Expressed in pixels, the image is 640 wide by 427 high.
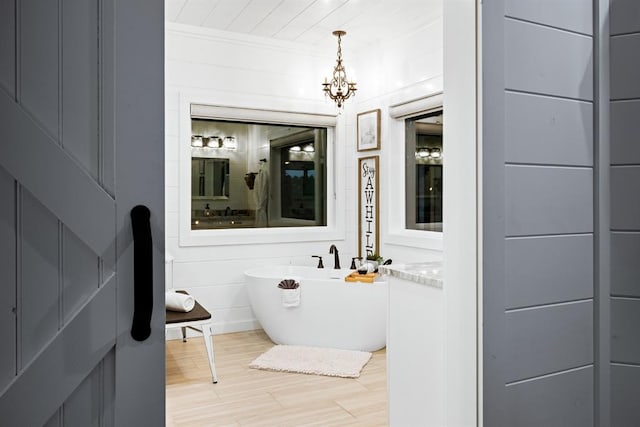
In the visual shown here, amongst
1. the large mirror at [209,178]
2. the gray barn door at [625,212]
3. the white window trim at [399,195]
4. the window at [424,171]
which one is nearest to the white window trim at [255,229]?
the large mirror at [209,178]

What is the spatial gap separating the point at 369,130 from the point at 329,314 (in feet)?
5.91

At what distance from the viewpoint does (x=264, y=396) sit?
10.3ft

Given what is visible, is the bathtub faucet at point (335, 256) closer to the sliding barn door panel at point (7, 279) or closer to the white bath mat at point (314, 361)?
the white bath mat at point (314, 361)

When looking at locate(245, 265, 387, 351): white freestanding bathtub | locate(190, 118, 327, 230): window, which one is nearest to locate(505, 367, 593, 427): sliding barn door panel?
locate(245, 265, 387, 351): white freestanding bathtub

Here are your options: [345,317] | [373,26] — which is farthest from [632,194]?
[373,26]

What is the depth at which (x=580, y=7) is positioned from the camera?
1766mm

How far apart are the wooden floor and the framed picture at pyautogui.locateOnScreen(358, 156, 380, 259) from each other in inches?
49.9

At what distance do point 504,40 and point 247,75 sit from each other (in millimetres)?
3374

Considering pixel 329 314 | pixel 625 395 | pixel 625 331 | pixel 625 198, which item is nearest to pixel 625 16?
pixel 625 198

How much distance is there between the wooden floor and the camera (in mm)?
2826

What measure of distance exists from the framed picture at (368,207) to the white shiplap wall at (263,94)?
95mm

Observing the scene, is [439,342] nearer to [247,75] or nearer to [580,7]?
[580,7]

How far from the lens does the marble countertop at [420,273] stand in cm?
196

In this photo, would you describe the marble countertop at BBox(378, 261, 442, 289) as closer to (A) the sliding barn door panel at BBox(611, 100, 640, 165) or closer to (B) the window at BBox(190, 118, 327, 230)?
(A) the sliding barn door panel at BBox(611, 100, 640, 165)
